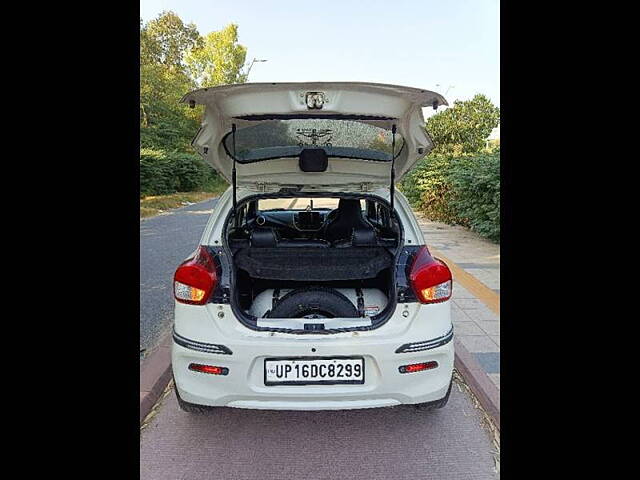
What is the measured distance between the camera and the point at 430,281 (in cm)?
256

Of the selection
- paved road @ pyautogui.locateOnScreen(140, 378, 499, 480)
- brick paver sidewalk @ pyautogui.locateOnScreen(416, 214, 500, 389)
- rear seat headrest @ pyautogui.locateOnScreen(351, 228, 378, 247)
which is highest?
rear seat headrest @ pyautogui.locateOnScreen(351, 228, 378, 247)

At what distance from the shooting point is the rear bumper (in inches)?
92.7

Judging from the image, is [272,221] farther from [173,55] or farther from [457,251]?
[173,55]

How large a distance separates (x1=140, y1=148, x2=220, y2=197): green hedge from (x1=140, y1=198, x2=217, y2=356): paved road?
6113 mm

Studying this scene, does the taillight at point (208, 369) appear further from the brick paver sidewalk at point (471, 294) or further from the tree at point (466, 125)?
the tree at point (466, 125)

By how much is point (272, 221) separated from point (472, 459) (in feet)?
9.43

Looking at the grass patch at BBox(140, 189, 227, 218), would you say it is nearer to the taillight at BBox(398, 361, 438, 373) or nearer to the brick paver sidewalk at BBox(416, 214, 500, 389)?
the brick paver sidewalk at BBox(416, 214, 500, 389)

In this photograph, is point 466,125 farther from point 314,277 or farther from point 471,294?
point 314,277

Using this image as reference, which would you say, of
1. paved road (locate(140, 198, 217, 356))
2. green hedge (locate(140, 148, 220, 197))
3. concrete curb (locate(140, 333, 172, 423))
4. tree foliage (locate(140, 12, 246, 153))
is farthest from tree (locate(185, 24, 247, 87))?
concrete curb (locate(140, 333, 172, 423))

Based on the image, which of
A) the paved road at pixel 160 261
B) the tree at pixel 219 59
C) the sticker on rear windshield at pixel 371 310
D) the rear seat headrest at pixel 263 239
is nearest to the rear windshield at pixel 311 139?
the rear seat headrest at pixel 263 239

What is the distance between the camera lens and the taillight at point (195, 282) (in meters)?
2.49

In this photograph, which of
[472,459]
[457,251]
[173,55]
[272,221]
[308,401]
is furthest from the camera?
[173,55]
